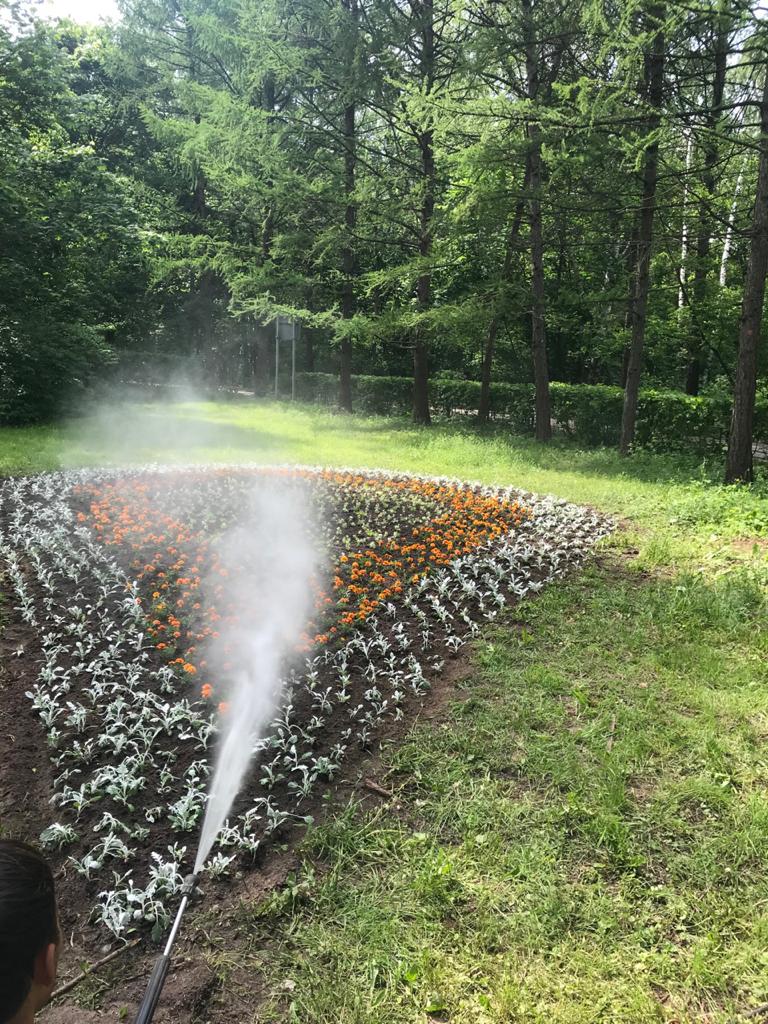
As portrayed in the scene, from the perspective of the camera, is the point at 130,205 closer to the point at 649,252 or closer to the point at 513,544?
the point at 649,252

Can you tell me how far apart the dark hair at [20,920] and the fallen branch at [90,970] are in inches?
50.5

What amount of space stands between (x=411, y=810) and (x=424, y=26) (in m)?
16.9

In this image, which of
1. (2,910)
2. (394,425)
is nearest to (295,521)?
(2,910)

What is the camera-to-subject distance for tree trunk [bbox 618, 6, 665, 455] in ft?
36.0

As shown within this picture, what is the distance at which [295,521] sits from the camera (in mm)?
7195

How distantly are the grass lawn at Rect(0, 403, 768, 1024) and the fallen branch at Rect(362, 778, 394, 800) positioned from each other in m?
0.05

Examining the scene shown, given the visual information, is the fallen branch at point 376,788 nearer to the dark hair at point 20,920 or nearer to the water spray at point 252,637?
the water spray at point 252,637

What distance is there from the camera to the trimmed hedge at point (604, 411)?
43.0ft

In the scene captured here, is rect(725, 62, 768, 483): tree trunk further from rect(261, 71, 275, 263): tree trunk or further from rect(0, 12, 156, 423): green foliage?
rect(261, 71, 275, 263): tree trunk

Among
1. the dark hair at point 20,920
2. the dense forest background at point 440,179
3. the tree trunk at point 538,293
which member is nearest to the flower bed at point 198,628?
the dark hair at point 20,920

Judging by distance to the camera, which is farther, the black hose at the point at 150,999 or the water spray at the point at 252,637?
the water spray at the point at 252,637

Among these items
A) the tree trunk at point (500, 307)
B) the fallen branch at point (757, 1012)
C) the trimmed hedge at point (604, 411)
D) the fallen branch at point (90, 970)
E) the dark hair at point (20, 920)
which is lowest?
the fallen branch at point (90, 970)

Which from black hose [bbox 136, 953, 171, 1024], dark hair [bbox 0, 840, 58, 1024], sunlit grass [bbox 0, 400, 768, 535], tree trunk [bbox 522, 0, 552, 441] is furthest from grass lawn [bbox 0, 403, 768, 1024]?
tree trunk [bbox 522, 0, 552, 441]

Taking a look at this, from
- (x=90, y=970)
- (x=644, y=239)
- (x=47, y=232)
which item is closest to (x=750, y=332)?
(x=644, y=239)
